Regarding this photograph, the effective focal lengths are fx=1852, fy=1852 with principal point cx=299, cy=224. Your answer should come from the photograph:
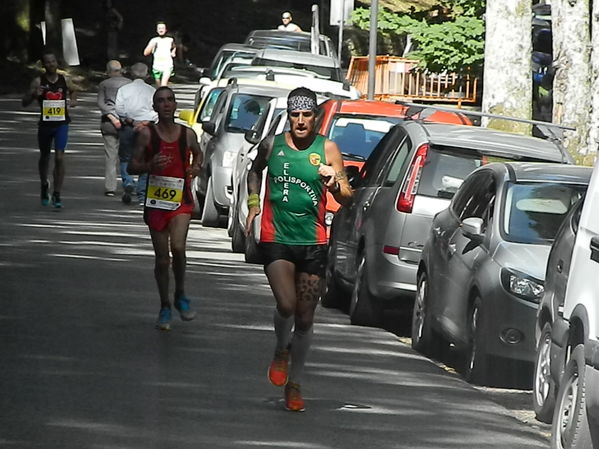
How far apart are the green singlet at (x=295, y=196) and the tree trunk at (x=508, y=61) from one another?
55.9ft

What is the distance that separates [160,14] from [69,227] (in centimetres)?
4409

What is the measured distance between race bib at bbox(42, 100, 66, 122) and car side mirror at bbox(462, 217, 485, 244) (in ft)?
37.4

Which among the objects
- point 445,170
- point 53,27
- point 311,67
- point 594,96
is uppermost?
point 53,27

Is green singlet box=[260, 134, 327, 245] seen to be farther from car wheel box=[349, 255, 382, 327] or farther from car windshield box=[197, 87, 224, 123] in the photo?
car windshield box=[197, 87, 224, 123]

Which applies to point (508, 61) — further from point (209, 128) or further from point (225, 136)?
point (209, 128)

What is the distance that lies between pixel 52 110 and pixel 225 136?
227 centimetres

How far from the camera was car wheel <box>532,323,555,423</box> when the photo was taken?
11.2m

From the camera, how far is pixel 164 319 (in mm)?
14164

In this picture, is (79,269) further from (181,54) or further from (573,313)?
(181,54)

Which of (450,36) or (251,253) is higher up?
(450,36)

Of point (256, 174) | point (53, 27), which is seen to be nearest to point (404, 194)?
point (256, 174)

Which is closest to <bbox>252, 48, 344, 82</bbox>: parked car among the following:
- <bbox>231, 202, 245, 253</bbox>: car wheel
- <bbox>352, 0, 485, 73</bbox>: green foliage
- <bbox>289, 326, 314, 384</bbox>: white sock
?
<bbox>352, 0, 485, 73</bbox>: green foliage

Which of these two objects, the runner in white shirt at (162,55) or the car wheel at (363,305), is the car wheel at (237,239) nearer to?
the car wheel at (363,305)

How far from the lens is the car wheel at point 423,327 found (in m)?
14.4
